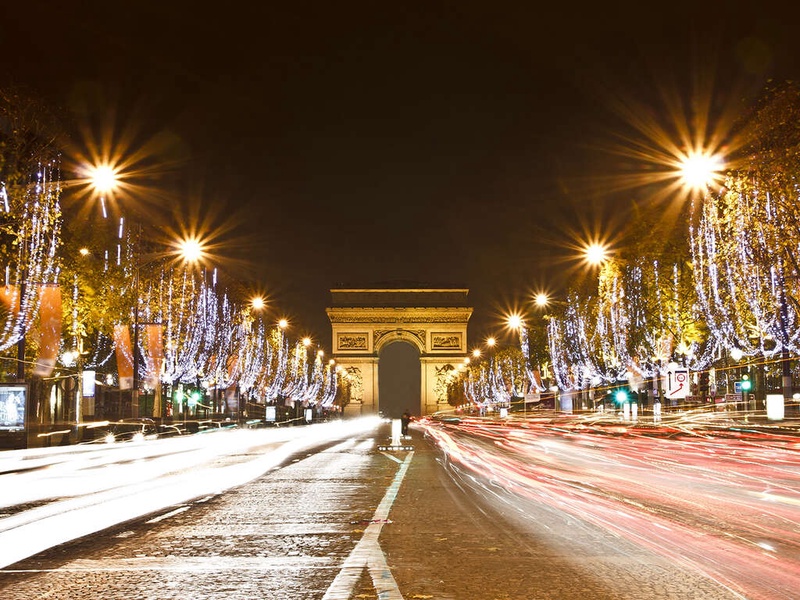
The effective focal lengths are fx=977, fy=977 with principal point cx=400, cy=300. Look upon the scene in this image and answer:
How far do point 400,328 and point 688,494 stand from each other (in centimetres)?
13465

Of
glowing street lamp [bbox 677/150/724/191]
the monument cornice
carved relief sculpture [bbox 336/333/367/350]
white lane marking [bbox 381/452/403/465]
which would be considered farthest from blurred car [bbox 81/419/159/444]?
carved relief sculpture [bbox 336/333/367/350]

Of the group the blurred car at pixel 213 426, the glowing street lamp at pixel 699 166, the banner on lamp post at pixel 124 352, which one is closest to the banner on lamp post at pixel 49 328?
the banner on lamp post at pixel 124 352

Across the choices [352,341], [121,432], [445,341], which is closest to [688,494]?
[121,432]

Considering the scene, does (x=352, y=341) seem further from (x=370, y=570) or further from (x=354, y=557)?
(x=370, y=570)

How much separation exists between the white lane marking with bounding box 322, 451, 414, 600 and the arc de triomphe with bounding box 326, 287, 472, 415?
13669 cm

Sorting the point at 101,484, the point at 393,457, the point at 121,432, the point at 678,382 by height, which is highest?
the point at 678,382

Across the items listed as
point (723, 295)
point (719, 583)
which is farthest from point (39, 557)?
point (723, 295)

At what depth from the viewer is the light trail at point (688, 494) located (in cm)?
838

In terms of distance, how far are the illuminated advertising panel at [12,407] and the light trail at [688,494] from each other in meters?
12.8

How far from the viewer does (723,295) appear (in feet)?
143

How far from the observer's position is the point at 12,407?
95.9 feet

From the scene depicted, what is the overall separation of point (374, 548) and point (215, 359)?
176 feet

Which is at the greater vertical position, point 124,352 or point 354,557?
point 124,352

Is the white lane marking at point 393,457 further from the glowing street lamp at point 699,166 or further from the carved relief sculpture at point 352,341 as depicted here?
the carved relief sculpture at point 352,341
